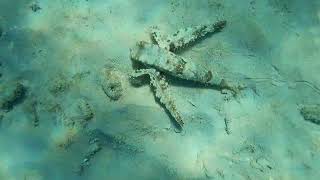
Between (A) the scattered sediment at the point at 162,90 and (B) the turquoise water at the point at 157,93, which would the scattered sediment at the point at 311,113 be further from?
(A) the scattered sediment at the point at 162,90

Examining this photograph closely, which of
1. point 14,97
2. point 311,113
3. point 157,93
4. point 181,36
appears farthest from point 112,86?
point 311,113

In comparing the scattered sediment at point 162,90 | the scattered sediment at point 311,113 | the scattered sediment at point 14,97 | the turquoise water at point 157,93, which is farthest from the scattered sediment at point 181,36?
the scattered sediment at point 14,97

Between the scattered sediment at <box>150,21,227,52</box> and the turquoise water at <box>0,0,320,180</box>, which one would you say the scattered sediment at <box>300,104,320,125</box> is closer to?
the turquoise water at <box>0,0,320,180</box>

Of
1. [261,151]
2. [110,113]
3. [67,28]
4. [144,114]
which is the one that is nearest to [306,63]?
[261,151]

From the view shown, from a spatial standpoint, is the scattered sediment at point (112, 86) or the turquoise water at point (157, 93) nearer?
the turquoise water at point (157, 93)

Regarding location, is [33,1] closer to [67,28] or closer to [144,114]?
[67,28]

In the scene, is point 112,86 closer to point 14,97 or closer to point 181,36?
point 181,36

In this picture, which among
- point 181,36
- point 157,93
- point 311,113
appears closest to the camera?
point 157,93

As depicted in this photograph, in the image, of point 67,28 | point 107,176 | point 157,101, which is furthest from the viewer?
point 67,28
